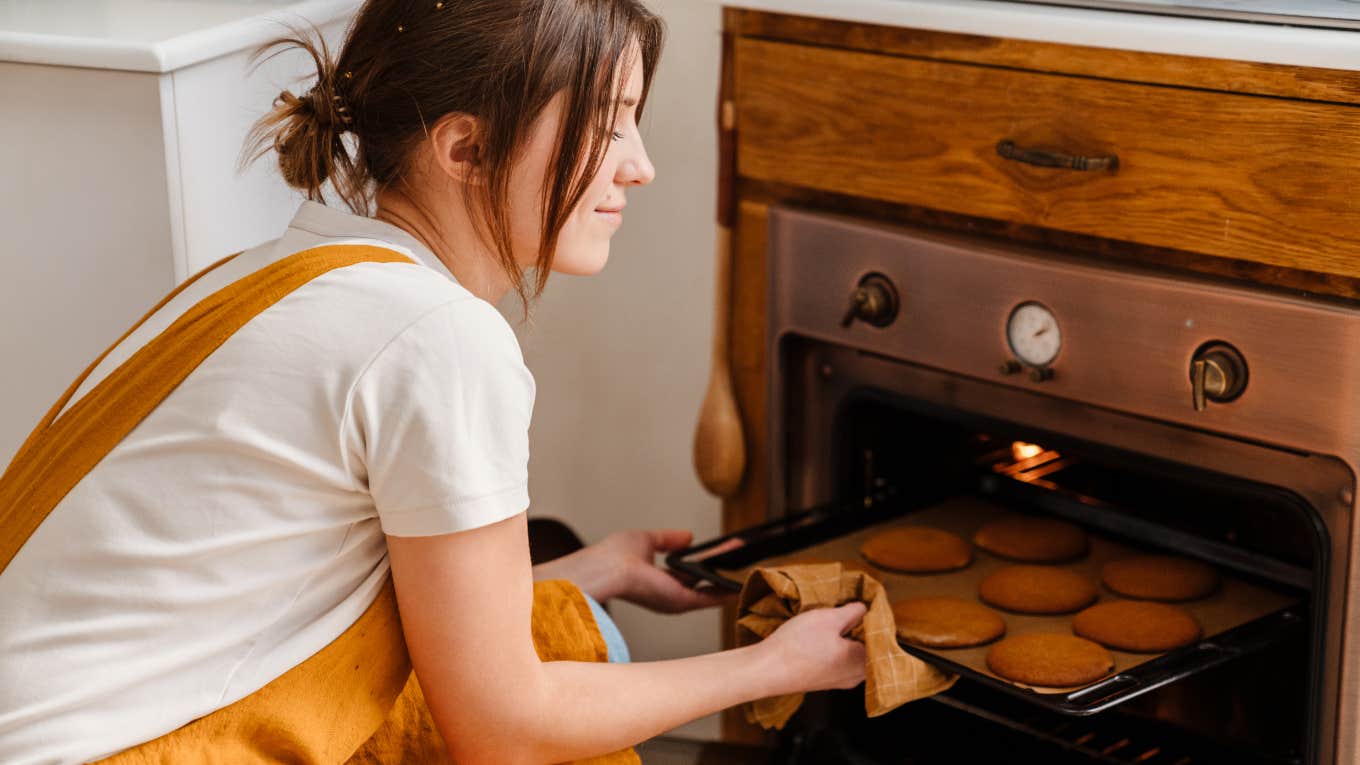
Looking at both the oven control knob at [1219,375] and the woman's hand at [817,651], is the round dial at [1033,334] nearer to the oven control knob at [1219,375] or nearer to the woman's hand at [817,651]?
the oven control knob at [1219,375]

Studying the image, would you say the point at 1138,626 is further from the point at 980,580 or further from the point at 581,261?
the point at 581,261

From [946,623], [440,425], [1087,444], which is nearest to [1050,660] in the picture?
[946,623]

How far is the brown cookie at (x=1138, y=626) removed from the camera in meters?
1.28

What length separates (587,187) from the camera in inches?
41.3

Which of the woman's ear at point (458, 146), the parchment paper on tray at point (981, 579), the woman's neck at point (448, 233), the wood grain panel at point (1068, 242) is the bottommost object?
the parchment paper on tray at point (981, 579)

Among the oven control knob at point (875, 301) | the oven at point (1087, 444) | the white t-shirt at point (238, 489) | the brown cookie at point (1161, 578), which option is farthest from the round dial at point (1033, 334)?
the white t-shirt at point (238, 489)

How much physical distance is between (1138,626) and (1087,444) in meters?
0.16

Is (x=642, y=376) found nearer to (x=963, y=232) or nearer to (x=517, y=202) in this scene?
(x=963, y=232)

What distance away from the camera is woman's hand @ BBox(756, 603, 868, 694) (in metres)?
1.16

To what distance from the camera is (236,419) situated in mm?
924

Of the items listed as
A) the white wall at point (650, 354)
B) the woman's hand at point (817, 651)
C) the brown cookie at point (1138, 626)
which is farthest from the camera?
the white wall at point (650, 354)

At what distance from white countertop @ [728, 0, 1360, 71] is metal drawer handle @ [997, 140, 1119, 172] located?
0.30 ft

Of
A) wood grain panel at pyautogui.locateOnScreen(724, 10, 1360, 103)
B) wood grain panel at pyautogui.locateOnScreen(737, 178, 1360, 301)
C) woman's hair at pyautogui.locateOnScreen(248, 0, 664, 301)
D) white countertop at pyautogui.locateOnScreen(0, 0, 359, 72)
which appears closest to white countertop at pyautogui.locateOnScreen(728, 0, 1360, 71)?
wood grain panel at pyautogui.locateOnScreen(724, 10, 1360, 103)

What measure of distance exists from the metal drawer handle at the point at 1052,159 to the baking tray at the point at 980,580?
39cm
